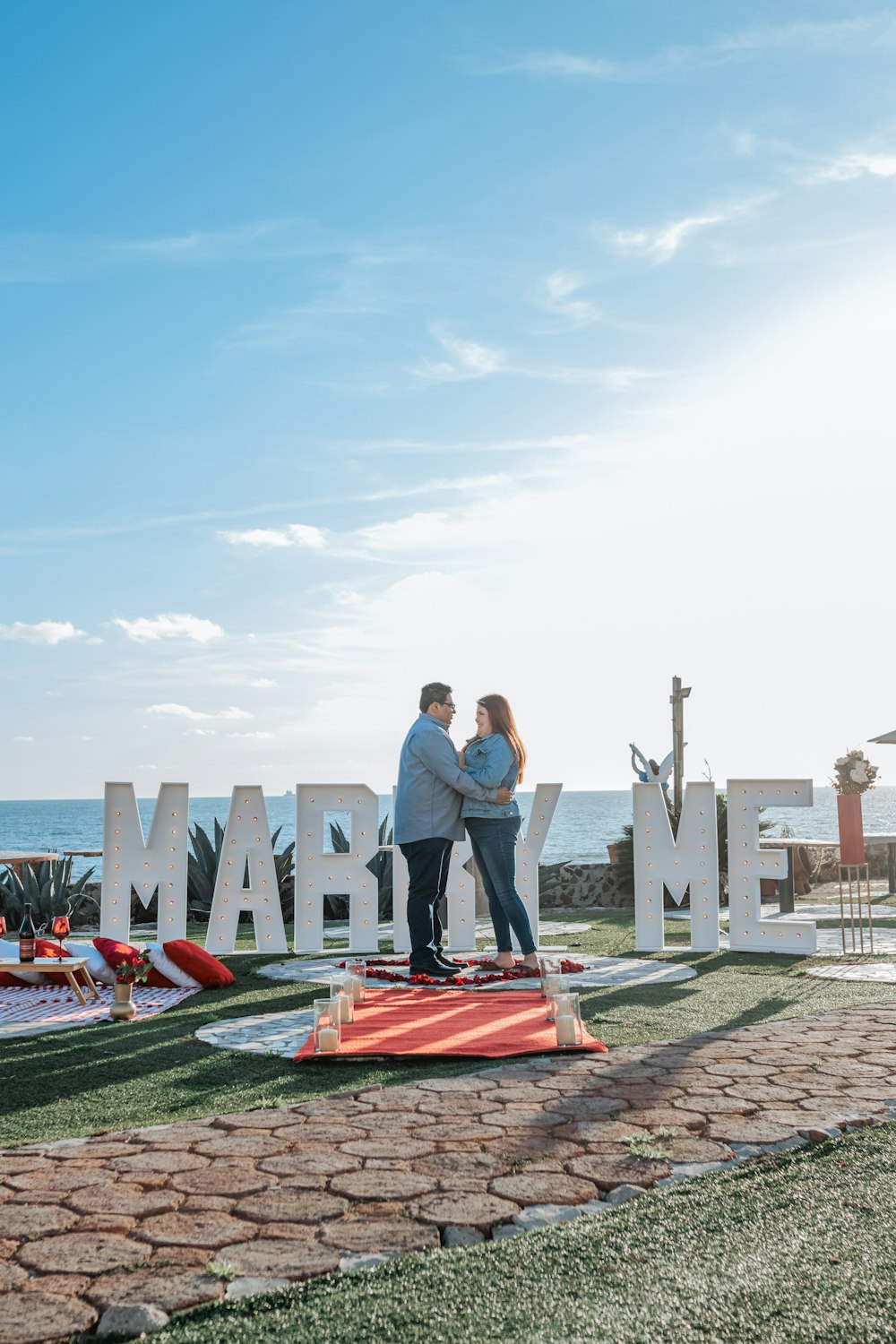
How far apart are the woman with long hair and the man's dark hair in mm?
241

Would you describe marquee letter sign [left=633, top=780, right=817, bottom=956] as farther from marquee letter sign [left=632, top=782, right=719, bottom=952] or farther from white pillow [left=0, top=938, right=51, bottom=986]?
white pillow [left=0, top=938, right=51, bottom=986]

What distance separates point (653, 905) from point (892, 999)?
2.54 meters

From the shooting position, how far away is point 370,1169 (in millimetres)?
2977

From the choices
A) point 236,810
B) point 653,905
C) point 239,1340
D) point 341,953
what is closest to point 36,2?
point 236,810

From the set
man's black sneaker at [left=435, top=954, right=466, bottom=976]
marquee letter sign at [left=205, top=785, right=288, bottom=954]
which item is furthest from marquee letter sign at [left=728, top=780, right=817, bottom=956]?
marquee letter sign at [left=205, top=785, right=288, bottom=954]

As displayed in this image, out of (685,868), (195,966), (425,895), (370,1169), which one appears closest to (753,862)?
(685,868)

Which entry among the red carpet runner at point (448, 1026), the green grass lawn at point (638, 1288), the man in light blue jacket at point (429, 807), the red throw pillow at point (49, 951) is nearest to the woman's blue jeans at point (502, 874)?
the man in light blue jacket at point (429, 807)

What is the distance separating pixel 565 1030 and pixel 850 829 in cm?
412

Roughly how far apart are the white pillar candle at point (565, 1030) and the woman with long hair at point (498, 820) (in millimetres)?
2449

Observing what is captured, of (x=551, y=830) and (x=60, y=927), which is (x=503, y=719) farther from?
(x=551, y=830)

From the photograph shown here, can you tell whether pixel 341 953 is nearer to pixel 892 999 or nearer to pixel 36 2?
pixel 892 999

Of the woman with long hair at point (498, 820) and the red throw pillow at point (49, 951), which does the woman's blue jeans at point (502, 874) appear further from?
the red throw pillow at point (49, 951)

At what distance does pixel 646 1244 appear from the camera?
2.42 meters

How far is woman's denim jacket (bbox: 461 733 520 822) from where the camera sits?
23.3 feet
